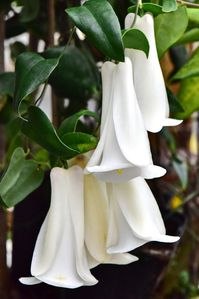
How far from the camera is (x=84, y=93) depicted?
0.63 m

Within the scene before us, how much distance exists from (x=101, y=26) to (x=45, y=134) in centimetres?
10

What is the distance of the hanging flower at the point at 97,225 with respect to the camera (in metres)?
0.47

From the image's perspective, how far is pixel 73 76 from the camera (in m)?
0.60

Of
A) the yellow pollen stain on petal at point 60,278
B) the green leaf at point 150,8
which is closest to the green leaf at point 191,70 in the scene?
A: the green leaf at point 150,8

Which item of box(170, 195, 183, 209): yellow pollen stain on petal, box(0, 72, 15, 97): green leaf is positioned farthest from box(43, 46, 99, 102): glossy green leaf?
box(170, 195, 183, 209): yellow pollen stain on petal

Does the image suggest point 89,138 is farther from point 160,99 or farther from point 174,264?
point 174,264

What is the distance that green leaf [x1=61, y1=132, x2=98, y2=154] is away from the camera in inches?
17.8

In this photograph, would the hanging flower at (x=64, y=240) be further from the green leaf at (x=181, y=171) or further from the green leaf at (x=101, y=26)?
the green leaf at (x=181, y=171)

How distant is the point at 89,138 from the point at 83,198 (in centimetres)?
6

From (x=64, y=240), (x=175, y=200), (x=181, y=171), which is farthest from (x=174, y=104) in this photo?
(x=175, y=200)

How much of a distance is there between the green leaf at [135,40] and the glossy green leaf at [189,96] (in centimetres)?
21

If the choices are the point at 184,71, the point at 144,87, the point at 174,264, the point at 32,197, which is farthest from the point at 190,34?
the point at 174,264

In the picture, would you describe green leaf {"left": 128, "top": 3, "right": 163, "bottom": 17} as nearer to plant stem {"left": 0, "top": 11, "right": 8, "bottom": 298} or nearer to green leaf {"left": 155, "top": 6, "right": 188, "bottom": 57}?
green leaf {"left": 155, "top": 6, "right": 188, "bottom": 57}

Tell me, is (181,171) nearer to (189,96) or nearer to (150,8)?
(189,96)
